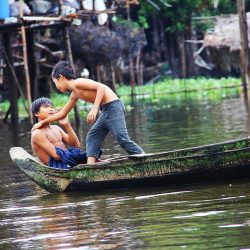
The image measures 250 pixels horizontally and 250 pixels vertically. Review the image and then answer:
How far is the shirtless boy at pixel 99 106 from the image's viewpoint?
8.58m

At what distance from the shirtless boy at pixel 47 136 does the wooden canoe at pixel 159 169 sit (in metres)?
0.24

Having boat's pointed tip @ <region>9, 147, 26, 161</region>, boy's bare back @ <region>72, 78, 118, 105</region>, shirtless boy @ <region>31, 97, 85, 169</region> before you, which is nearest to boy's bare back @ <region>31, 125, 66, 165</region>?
shirtless boy @ <region>31, 97, 85, 169</region>

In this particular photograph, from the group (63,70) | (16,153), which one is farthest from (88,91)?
(16,153)

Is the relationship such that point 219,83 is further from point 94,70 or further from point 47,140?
point 47,140

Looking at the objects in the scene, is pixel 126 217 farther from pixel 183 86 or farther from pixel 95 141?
pixel 183 86

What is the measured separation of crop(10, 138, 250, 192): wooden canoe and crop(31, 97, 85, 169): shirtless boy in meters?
0.24

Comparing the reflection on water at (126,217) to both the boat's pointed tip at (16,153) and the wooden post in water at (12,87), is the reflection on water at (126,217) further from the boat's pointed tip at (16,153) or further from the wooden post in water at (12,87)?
the wooden post in water at (12,87)

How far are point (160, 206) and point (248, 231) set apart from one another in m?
1.55

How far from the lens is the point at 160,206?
7066 millimetres

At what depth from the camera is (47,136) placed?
29.2 feet

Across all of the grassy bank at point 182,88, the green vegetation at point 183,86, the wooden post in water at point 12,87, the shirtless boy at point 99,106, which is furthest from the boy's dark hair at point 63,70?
the green vegetation at point 183,86

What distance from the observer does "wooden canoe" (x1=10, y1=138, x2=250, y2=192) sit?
798cm

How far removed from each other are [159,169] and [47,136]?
54.3 inches

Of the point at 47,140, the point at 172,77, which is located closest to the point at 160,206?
the point at 47,140
